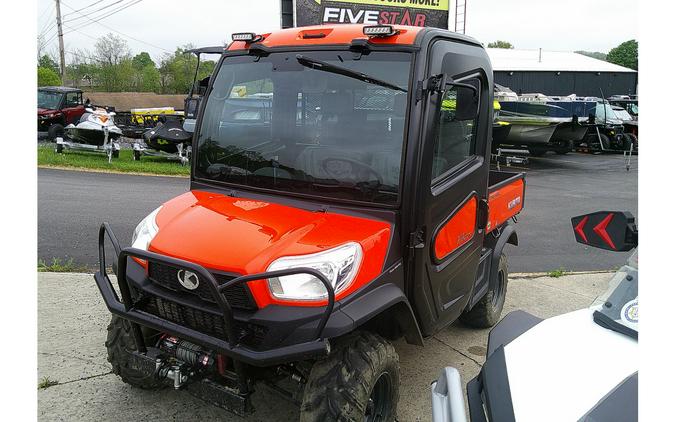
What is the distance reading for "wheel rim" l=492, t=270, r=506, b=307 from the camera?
4.86m

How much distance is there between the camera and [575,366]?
1.78 metres

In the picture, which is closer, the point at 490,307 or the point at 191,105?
the point at 191,105

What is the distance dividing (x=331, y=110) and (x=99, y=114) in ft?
45.8

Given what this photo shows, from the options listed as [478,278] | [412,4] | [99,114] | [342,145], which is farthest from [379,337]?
[99,114]

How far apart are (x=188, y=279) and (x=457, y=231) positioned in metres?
1.74

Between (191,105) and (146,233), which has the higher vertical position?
(191,105)

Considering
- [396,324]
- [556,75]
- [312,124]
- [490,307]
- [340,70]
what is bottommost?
[490,307]

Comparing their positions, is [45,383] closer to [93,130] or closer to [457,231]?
[457,231]

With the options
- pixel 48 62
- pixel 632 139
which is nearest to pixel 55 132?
pixel 632 139

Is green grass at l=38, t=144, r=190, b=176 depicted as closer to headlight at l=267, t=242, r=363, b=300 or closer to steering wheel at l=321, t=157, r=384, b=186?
steering wheel at l=321, t=157, r=384, b=186

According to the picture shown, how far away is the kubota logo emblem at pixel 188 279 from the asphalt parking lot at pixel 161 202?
3.67 meters

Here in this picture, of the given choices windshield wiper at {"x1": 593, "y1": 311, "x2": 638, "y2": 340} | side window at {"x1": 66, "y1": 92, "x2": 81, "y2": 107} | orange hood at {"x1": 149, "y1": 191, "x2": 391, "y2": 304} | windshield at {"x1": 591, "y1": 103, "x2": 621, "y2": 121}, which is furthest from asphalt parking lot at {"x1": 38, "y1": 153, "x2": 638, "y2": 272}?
side window at {"x1": 66, "y1": 92, "x2": 81, "y2": 107}

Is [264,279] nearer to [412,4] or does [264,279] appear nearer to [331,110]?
[331,110]

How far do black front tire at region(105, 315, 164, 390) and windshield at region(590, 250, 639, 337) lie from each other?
244 cm
